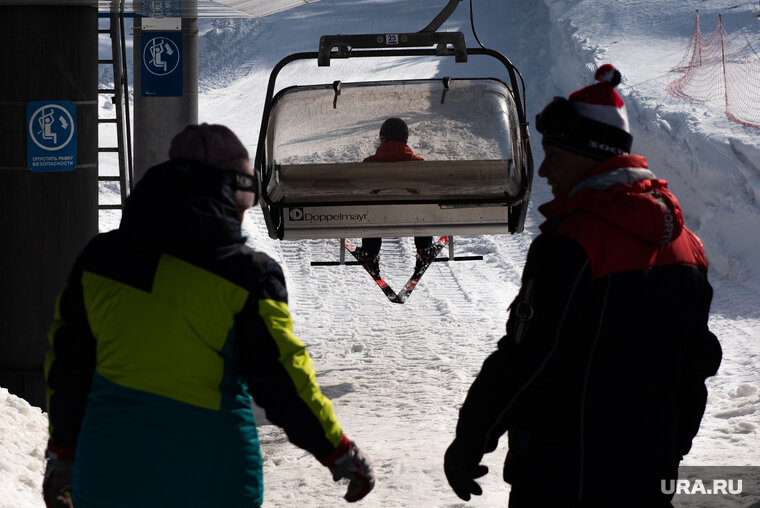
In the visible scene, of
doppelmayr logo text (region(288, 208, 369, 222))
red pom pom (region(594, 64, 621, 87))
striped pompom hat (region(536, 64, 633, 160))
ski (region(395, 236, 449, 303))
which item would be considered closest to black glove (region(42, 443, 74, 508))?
striped pompom hat (region(536, 64, 633, 160))

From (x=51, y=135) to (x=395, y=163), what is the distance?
7.45 feet

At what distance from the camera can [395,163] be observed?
22.8ft

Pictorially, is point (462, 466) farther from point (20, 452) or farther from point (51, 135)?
point (51, 135)

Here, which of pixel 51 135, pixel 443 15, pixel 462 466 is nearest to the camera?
pixel 462 466

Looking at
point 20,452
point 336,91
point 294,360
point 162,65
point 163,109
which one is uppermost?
point 162,65

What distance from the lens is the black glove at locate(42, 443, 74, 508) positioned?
8.30ft

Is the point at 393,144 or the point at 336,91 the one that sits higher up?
the point at 336,91

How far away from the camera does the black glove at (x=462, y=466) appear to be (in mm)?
2506

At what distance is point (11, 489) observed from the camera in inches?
177

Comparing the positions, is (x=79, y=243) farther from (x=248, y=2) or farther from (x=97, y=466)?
(x=97, y=466)

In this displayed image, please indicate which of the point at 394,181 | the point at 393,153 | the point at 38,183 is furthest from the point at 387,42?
the point at 38,183

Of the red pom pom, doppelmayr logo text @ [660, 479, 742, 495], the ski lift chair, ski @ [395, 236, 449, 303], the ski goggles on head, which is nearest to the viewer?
the ski goggles on head

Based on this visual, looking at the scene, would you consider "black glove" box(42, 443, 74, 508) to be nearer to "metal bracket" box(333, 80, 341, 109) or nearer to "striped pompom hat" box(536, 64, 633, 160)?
"striped pompom hat" box(536, 64, 633, 160)

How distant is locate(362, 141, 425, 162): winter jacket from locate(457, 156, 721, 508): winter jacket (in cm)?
500
